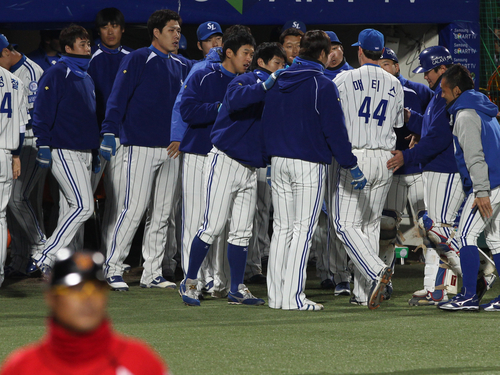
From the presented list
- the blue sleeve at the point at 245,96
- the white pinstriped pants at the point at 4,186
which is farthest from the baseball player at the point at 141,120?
the blue sleeve at the point at 245,96

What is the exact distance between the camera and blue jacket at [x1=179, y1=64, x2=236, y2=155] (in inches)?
197

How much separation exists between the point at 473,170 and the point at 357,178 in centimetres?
74

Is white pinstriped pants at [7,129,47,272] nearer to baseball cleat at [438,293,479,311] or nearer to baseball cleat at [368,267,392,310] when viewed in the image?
baseball cleat at [368,267,392,310]

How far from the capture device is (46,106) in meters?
5.48

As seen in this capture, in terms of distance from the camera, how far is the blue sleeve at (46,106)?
543 cm

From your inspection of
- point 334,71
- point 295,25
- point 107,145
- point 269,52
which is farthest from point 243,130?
point 295,25

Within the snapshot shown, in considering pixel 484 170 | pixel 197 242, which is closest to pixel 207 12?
pixel 197 242

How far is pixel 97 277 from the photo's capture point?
3.80ft

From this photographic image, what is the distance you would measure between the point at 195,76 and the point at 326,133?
1143 millimetres

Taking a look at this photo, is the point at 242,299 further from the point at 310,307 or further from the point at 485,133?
the point at 485,133

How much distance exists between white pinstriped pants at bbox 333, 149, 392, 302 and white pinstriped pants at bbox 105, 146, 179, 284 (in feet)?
4.92

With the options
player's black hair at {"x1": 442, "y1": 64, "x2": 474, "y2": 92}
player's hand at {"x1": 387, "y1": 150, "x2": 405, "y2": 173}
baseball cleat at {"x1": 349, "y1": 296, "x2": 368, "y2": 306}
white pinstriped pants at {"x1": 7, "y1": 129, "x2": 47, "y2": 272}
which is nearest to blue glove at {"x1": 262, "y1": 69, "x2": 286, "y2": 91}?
player's hand at {"x1": 387, "y1": 150, "x2": 405, "y2": 173}

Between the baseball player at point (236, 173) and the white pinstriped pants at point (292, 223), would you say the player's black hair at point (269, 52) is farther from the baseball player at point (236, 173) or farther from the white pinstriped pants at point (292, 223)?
the white pinstriped pants at point (292, 223)

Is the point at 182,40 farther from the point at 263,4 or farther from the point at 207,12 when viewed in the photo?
the point at 263,4
